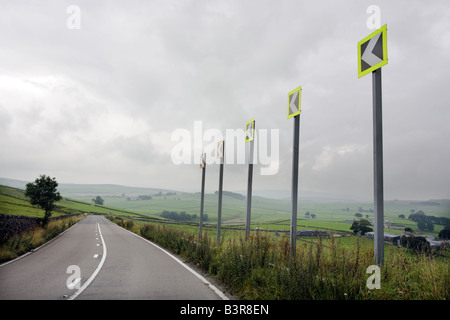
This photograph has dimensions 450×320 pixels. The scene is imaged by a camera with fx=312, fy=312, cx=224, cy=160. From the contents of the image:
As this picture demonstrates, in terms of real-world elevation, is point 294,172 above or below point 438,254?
above

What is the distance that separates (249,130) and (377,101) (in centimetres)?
688

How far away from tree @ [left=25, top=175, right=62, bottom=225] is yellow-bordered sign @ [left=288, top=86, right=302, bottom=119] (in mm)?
44338

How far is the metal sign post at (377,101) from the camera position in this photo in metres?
6.39

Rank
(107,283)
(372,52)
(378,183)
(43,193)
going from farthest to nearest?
(43,193) → (107,283) → (372,52) → (378,183)

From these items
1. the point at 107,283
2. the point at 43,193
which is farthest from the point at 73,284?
the point at 43,193

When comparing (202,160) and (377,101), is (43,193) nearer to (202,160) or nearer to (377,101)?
(202,160)

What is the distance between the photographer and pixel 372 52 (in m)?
6.93

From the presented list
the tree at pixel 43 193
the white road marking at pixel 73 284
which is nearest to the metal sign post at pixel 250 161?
the white road marking at pixel 73 284

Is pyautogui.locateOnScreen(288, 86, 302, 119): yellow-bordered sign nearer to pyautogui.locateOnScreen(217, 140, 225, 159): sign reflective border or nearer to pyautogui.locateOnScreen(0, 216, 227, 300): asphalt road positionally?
pyautogui.locateOnScreen(0, 216, 227, 300): asphalt road

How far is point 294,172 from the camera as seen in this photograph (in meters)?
9.25
